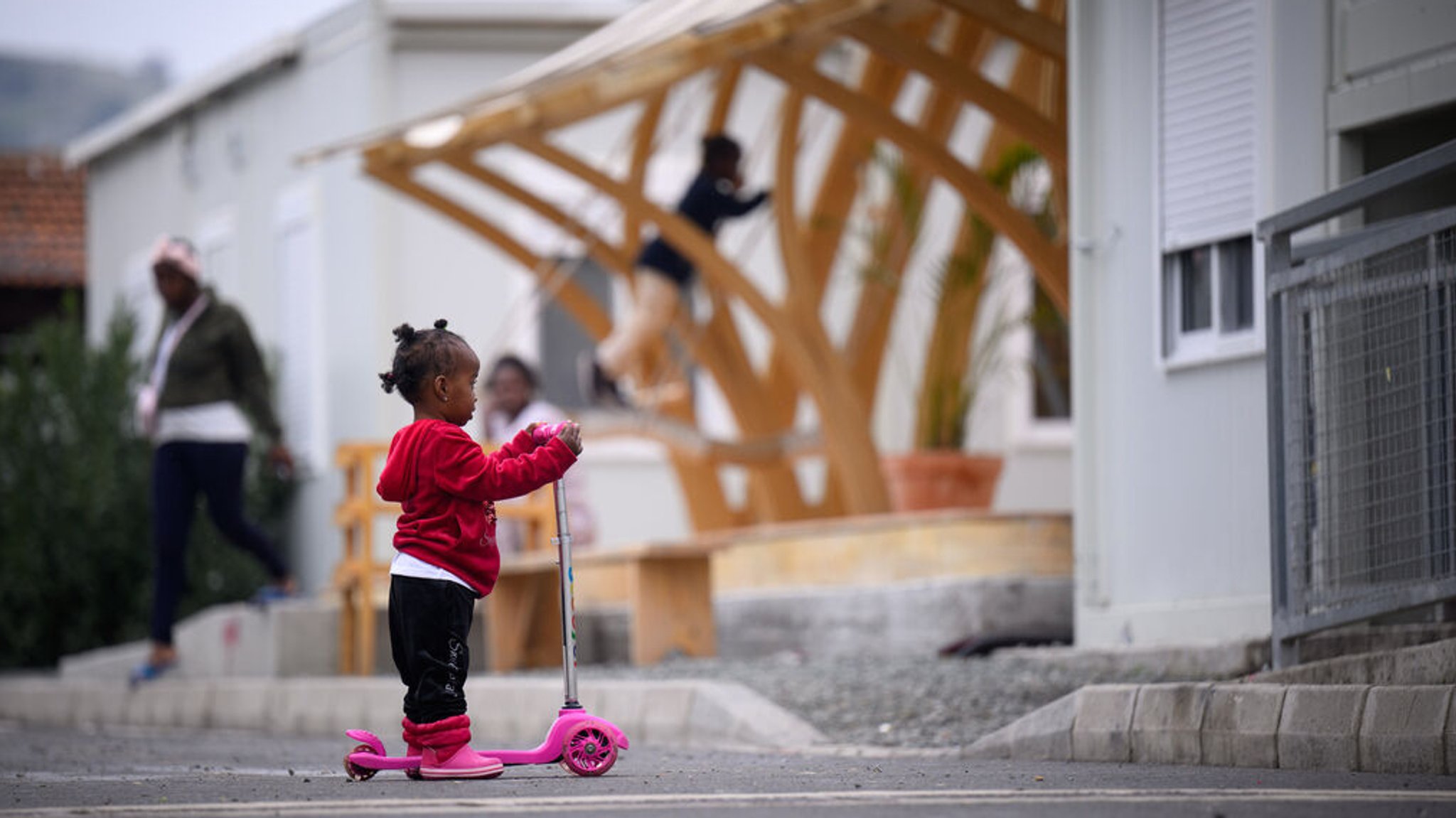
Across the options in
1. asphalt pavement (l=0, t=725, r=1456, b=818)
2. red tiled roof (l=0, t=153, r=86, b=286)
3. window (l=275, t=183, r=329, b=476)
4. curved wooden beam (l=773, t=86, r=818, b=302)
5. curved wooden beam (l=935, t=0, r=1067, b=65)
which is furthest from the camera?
red tiled roof (l=0, t=153, r=86, b=286)

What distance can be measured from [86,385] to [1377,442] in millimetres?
14137

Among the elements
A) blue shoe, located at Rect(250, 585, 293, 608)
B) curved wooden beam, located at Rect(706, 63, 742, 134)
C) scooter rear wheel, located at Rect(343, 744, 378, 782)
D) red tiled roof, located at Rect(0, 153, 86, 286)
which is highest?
red tiled roof, located at Rect(0, 153, 86, 286)

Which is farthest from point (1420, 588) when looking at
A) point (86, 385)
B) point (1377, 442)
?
point (86, 385)

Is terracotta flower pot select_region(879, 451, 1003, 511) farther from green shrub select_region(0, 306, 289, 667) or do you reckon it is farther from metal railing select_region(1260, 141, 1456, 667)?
green shrub select_region(0, 306, 289, 667)

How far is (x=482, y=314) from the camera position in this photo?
20.4 m

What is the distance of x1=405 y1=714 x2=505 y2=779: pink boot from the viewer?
22.8 feet

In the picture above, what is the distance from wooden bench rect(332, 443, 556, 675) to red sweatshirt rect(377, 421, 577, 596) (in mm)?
6145

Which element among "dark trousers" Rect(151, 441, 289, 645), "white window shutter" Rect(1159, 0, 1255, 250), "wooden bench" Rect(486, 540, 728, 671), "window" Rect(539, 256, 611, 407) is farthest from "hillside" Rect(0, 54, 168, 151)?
"white window shutter" Rect(1159, 0, 1255, 250)

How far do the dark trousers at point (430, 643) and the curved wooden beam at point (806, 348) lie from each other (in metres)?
7.61

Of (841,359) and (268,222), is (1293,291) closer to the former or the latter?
(841,359)

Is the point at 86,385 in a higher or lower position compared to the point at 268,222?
lower

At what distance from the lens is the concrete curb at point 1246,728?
7008mm

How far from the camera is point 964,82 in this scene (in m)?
11.8

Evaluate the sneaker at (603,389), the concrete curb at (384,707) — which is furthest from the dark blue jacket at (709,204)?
the concrete curb at (384,707)
